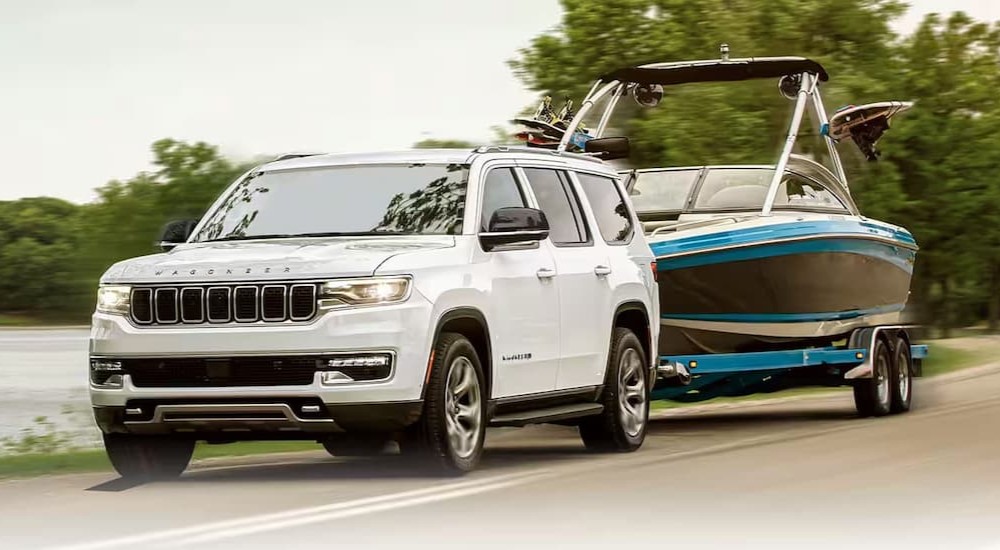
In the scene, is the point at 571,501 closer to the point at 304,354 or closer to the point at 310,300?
the point at 304,354

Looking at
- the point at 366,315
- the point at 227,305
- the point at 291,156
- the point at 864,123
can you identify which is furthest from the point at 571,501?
the point at 864,123

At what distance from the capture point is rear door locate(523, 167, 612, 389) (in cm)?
1234

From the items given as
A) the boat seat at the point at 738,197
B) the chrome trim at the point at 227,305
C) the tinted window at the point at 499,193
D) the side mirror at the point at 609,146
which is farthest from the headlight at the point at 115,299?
the boat seat at the point at 738,197

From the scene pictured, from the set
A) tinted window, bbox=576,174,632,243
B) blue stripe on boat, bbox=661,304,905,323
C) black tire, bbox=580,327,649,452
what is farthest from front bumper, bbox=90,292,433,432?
blue stripe on boat, bbox=661,304,905,323

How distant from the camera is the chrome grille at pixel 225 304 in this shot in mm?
10328

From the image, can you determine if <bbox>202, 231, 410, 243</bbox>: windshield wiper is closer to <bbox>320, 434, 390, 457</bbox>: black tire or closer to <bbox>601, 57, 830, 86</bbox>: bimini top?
<bbox>320, 434, 390, 457</bbox>: black tire

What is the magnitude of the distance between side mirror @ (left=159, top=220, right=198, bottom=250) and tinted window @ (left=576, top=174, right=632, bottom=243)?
2838mm

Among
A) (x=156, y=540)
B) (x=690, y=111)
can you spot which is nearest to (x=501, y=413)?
(x=156, y=540)

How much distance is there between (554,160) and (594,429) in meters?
1.85

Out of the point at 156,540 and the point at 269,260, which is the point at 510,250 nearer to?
the point at 269,260

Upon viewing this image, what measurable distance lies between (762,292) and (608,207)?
3017 mm

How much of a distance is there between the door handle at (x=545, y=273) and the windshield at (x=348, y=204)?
78 cm

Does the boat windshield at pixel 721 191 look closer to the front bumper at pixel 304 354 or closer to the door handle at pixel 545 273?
the door handle at pixel 545 273

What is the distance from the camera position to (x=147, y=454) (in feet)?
36.4
